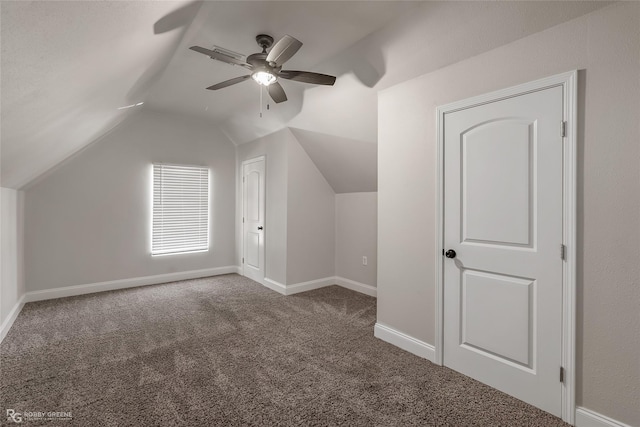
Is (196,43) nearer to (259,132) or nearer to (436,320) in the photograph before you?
(259,132)

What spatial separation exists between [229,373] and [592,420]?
240 cm

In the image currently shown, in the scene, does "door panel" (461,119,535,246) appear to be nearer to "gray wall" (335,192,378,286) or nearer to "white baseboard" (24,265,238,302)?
"gray wall" (335,192,378,286)


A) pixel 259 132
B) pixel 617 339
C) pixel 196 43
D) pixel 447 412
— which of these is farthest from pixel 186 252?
pixel 617 339

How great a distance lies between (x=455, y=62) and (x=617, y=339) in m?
2.12

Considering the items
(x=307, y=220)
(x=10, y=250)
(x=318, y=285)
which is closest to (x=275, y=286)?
(x=318, y=285)

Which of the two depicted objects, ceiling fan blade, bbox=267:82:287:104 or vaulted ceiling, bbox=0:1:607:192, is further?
ceiling fan blade, bbox=267:82:287:104

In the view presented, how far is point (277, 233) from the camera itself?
4.78 m

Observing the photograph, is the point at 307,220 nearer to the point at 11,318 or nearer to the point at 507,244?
the point at 507,244

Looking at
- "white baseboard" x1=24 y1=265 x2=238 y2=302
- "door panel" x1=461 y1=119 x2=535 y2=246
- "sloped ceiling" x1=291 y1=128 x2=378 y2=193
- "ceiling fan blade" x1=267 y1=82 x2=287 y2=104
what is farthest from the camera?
"white baseboard" x1=24 y1=265 x2=238 y2=302

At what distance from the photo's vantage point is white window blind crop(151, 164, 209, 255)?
5.18m

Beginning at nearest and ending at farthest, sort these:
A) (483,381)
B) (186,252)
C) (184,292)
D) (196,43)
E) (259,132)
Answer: (483,381), (196,43), (184,292), (259,132), (186,252)

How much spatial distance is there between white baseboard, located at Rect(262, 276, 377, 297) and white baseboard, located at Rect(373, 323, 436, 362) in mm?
1507

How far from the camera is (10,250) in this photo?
11.1ft

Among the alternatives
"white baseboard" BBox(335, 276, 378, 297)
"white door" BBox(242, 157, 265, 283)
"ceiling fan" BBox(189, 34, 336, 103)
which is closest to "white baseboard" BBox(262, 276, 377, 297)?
"white baseboard" BBox(335, 276, 378, 297)
